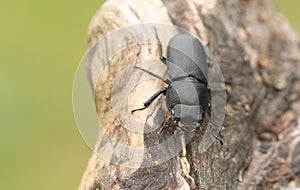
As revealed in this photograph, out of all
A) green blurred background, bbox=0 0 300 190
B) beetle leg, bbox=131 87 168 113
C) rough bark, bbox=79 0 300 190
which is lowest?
green blurred background, bbox=0 0 300 190

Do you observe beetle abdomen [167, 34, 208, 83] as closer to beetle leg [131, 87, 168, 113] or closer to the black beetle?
the black beetle

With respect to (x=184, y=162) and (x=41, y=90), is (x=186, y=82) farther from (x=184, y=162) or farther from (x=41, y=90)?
(x=41, y=90)

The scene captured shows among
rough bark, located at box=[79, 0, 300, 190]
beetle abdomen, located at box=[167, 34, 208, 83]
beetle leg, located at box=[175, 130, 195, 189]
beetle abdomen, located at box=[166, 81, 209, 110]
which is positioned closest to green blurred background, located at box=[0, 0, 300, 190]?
rough bark, located at box=[79, 0, 300, 190]

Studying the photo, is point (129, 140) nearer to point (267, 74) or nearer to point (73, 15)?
point (267, 74)

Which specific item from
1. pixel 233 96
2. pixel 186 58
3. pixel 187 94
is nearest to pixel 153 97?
pixel 187 94

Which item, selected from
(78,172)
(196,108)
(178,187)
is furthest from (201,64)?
(78,172)

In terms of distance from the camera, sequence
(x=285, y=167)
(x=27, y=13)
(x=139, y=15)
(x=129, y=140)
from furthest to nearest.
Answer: (x=27, y=13) → (x=139, y=15) → (x=285, y=167) → (x=129, y=140)
